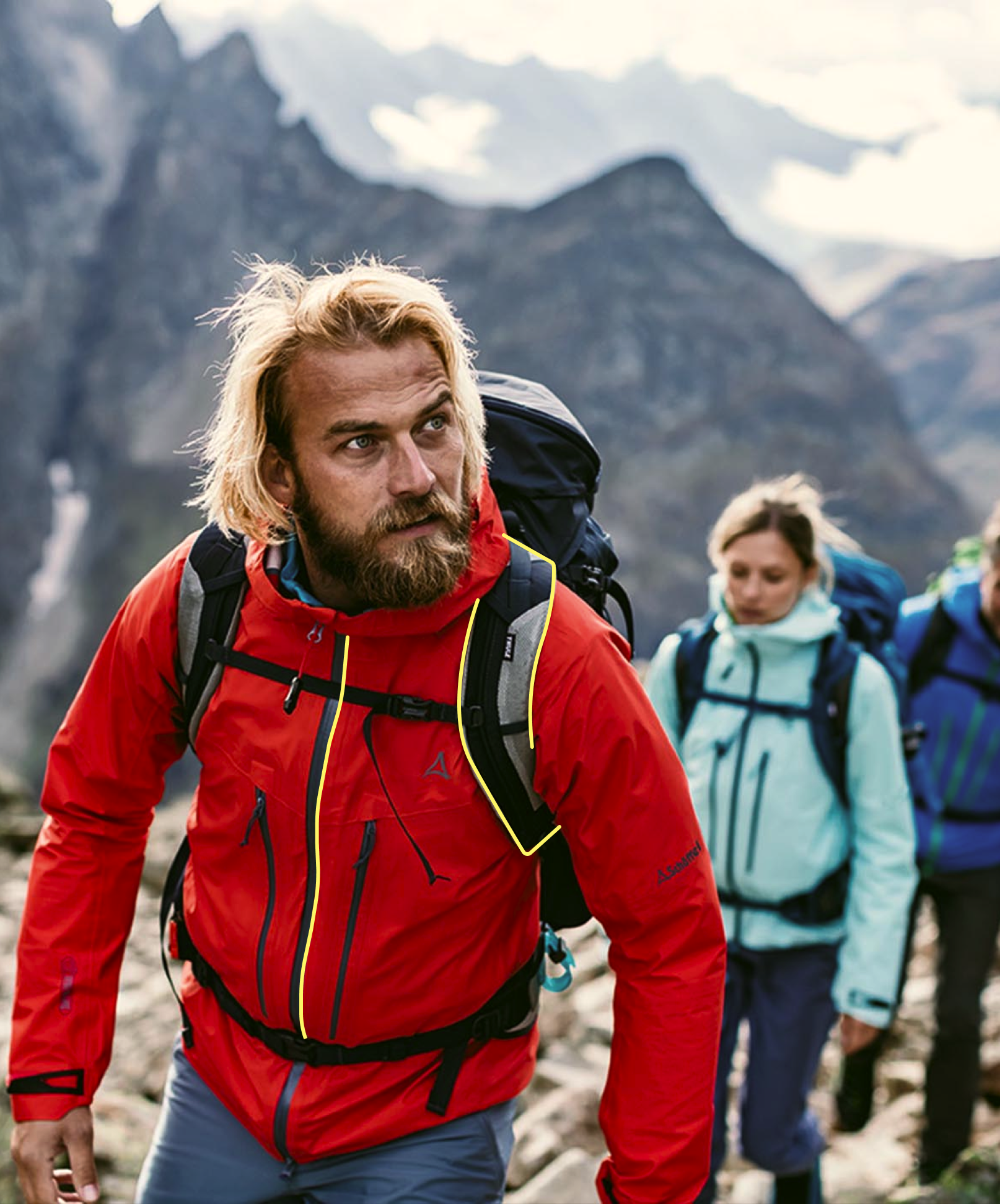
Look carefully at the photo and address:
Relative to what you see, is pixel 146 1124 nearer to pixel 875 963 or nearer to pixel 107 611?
pixel 875 963

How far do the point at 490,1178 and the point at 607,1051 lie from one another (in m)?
3.46

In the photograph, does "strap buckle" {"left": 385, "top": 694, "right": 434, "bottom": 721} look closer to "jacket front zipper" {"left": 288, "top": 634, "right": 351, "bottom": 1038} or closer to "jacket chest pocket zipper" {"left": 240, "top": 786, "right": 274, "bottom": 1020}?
"jacket front zipper" {"left": 288, "top": 634, "right": 351, "bottom": 1038}

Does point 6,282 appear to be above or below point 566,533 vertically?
above

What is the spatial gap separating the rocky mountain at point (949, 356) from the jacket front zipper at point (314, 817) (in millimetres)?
86120

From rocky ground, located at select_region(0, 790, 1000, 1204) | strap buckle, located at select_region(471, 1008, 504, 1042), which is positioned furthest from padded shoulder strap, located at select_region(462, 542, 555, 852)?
rocky ground, located at select_region(0, 790, 1000, 1204)

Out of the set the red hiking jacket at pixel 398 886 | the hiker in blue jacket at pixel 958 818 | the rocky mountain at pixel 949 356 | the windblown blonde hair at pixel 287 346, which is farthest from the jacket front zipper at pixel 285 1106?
the rocky mountain at pixel 949 356

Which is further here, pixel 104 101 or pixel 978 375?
pixel 978 375

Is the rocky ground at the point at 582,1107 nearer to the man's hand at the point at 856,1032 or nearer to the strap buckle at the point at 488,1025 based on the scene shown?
the man's hand at the point at 856,1032

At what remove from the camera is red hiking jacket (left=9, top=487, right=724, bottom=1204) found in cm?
203

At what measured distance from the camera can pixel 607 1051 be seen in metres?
5.51

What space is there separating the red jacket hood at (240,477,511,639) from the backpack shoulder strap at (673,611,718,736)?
1838mm

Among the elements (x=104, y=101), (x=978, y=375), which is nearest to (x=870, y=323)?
(x=978, y=375)

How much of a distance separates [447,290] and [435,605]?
237 feet

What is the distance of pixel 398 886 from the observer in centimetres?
209
